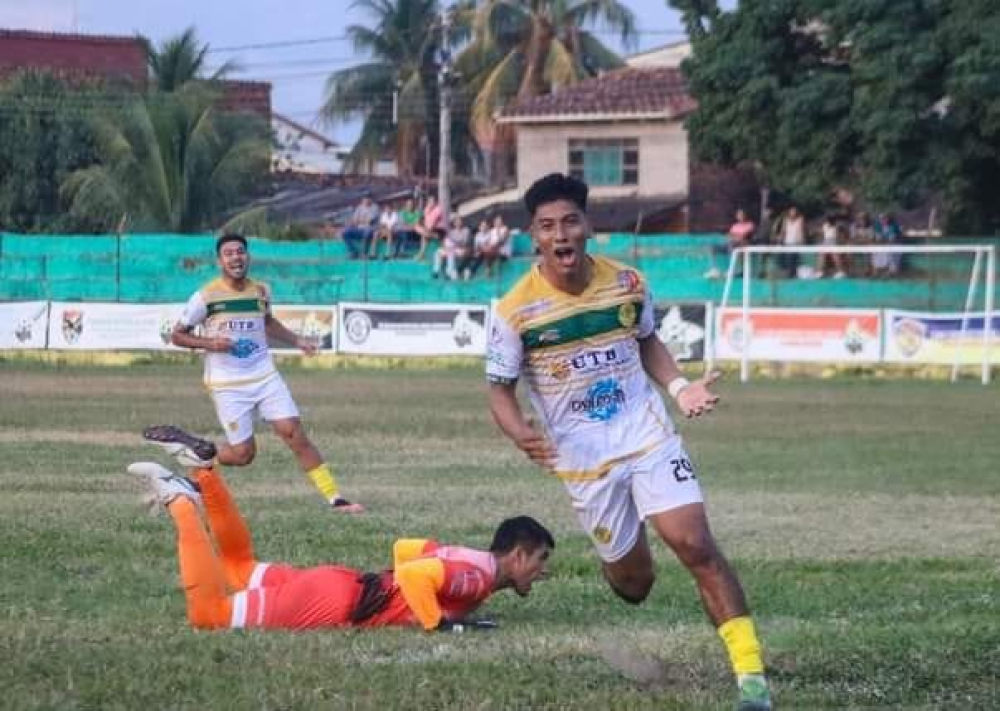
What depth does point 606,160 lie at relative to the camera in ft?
207

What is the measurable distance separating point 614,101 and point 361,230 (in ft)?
51.6

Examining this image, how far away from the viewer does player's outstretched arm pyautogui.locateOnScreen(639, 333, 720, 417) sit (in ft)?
28.0

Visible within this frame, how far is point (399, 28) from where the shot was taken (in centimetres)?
7844

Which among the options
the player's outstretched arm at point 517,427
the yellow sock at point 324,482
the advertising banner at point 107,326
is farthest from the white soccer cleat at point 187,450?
the advertising banner at point 107,326

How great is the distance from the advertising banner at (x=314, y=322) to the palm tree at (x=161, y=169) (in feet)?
53.0

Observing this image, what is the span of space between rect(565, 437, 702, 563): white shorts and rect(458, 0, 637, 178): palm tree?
62.2 meters

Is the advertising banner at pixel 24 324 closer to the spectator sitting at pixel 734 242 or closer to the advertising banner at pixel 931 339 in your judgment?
the spectator sitting at pixel 734 242

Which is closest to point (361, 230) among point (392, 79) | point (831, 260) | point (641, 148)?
point (831, 260)

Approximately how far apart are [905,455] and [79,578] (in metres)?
12.1

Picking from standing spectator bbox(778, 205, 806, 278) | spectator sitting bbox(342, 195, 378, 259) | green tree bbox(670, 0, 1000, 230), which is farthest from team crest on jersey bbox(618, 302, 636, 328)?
spectator sitting bbox(342, 195, 378, 259)

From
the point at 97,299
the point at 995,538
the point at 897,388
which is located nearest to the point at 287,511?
the point at 995,538

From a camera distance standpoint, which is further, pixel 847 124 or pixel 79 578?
pixel 847 124

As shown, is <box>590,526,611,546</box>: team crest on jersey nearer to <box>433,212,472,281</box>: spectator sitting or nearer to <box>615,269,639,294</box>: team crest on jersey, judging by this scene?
<box>615,269,639,294</box>: team crest on jersey

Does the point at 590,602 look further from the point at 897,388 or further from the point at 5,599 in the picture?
the point at 897,388
